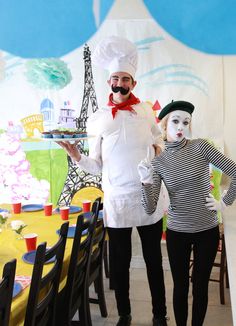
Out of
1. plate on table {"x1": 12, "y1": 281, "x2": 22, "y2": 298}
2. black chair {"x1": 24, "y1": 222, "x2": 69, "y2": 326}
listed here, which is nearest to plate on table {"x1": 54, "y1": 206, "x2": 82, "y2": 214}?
black chair {"x1": 24, "y1": 222, "x2": 69, "y2": 326}

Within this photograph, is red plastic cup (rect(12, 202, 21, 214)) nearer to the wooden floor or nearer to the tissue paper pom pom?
the wooden floor

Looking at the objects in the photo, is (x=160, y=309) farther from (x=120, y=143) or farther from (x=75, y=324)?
(x=120, y=143)

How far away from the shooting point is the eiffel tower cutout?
3.28 metres

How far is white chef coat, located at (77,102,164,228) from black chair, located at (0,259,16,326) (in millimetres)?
1028

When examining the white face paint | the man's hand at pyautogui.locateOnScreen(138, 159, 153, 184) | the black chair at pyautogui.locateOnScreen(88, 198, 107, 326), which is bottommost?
the black chair at pyautogui.locateOnScreen(88, 198, 107, 326)

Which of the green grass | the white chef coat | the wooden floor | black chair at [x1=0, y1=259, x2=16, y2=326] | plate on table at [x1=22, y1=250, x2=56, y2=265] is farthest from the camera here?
the green grass

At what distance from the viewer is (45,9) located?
3.23 m

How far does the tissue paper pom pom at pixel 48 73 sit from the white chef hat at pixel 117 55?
102 centimetres

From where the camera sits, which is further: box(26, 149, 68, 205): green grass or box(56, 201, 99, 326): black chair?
box(26, 149, 68, 205): green grass

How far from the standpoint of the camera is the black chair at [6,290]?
1.18 metres

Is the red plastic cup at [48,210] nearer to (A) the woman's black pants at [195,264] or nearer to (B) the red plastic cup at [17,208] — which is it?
(B) the red plastic cup at [17,208]

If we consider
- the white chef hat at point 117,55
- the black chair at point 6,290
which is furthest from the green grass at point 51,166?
the black chair at point 6,290

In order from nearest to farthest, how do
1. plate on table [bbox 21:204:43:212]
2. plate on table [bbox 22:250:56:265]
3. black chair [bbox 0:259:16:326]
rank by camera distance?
black chair [bbox 0:259:16:326]
plate on table [bbox 22:250:56:265]
plate on table [bbox 21:204:43:212]

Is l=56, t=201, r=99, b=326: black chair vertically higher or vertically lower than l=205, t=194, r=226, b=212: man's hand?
lower
